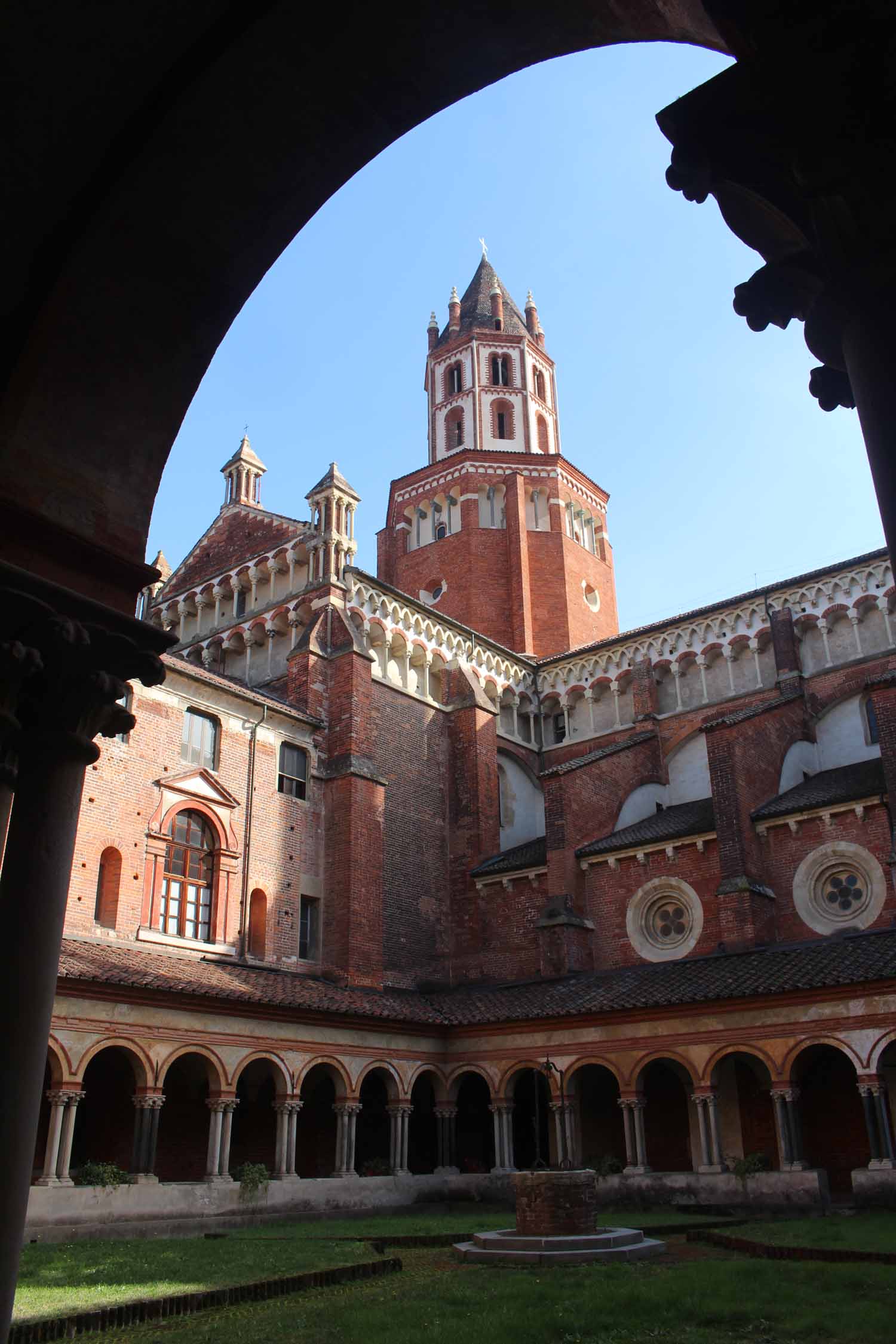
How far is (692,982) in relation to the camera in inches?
942

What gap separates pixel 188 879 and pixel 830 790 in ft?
50.8

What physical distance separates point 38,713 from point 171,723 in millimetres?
20521

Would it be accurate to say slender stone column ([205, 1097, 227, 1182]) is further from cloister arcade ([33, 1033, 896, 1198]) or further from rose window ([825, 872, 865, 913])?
rose window ([825, 872, 865, 913])

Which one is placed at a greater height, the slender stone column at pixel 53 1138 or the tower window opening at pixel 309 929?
the tower window opening at pixel 309 929

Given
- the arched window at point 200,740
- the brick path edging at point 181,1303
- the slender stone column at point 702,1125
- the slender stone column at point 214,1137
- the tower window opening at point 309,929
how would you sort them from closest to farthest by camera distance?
1. the brick path edging at point 181,1303
2. the slender stone column at point 214,1137
3. the slender stone column at point 702,1125
4. the arched window at point 200,740
5. the tower window opening at point 309,929

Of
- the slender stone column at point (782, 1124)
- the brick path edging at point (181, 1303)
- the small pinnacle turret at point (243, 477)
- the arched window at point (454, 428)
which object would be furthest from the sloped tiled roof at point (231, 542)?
the brick path edging at point (181, 1303)

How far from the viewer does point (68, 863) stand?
498cm

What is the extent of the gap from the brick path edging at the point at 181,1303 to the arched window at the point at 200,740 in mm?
14519

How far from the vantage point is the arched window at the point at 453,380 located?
46.3 metres

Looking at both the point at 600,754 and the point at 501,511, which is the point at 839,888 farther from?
the point at 501,511

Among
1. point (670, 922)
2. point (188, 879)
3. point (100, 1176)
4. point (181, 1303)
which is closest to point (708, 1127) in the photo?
point (670, 922)

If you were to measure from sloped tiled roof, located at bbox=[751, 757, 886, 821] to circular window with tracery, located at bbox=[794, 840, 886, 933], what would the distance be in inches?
41.9

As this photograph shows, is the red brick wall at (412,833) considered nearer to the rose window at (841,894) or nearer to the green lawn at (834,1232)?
the rose window at (841,894)

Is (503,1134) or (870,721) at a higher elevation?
(870,721)
